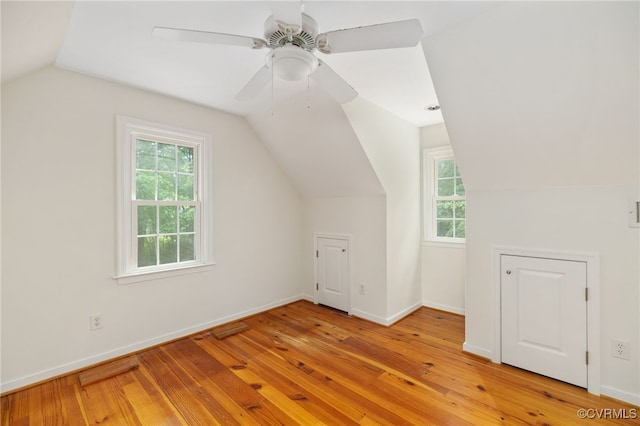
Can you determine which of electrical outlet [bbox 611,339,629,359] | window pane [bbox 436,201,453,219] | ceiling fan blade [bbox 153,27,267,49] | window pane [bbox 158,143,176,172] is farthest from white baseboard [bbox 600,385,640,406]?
window pane [bbox 158,143,176,172]

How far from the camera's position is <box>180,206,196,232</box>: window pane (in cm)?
302

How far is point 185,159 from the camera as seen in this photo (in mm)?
3049

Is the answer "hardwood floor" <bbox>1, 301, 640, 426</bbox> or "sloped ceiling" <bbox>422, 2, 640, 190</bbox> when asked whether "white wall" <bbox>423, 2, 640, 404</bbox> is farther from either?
"hardwood floor" <bbox>1, 301, 640, 426</bbox>

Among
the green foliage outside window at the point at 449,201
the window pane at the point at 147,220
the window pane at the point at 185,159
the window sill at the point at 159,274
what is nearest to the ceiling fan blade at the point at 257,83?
the window pane at the point at 185,159

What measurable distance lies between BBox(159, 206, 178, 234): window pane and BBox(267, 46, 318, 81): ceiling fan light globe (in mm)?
2039

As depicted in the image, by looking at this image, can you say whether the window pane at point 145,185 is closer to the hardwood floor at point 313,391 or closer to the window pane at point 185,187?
the window pane at point 185,187

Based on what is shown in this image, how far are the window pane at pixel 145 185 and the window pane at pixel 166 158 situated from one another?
12 cm

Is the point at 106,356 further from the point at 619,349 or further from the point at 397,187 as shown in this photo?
the point at 619,349

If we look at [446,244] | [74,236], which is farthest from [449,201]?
[74,236]

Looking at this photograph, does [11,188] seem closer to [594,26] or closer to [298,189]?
[298,189]

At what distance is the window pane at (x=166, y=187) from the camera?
2861 millimetres

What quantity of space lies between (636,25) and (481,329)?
2204 mm

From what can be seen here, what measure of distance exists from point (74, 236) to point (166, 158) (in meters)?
1.03

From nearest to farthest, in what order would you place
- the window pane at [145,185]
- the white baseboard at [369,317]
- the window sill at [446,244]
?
the window pane at [145,185] → the white baseboard at [369,317] → the window sill at [446,244]
